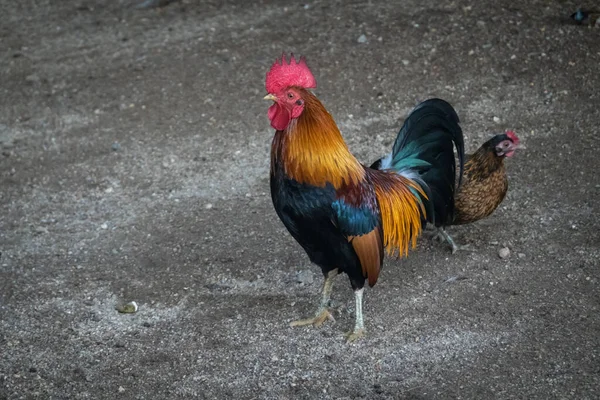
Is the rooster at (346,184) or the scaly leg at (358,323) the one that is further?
the scaly leg at (358,323)

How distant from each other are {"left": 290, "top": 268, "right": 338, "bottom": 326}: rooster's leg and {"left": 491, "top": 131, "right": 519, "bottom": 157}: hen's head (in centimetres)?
161

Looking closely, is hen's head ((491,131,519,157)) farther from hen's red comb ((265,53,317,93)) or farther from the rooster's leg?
hen's red comb ((265,53,317,93))

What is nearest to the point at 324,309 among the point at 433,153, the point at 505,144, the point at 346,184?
the point at 346,184

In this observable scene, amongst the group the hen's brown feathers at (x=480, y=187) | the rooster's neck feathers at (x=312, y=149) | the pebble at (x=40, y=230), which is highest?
the rooster's neck feathers at (x=312, y=149)

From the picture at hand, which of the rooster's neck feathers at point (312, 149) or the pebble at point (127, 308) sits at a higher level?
the rooster's neck feathers at point (312, 149)

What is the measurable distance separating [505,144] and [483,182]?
13.4 inches

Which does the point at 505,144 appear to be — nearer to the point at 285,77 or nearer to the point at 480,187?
the point at 480,187

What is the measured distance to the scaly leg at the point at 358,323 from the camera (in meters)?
5.70

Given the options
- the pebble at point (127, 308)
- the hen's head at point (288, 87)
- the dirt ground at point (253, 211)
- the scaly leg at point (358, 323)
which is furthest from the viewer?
the pebble at point (127, 308)

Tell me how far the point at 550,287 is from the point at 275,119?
2.53 m

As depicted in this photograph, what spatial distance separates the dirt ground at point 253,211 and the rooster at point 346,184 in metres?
0.55

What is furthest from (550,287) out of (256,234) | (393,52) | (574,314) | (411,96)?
(393,52)

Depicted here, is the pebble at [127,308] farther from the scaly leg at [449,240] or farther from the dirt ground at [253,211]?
the scaly leg at [449,240]

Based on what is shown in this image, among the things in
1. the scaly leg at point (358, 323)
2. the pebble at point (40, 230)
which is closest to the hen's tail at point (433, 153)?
the scaly leg at point (358, 323)
